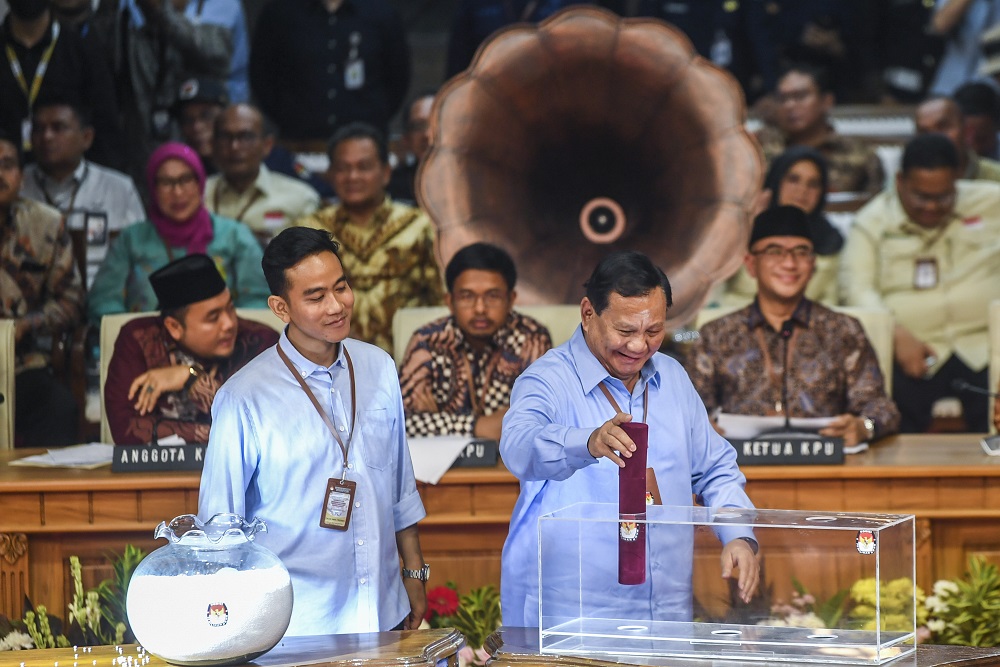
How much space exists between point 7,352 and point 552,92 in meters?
2.03

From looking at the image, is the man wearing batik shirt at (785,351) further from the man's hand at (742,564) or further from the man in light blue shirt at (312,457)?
the man's hand at (742,564)

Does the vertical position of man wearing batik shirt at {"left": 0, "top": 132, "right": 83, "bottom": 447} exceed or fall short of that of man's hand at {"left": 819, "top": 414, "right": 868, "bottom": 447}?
it exceeds it

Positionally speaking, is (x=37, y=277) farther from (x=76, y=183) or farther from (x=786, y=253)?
(x=786, y=253)

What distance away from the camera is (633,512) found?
2.05 metres

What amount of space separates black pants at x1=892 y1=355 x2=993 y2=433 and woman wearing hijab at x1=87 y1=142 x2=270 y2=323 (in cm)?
236

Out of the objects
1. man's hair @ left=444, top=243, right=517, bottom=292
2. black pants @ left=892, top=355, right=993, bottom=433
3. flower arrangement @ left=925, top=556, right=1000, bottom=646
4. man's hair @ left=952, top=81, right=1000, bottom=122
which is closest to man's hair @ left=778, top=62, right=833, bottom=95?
man's hair @ left=952, top=81, right=1000, bottom=122

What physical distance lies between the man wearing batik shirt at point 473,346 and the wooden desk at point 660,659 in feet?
6.13

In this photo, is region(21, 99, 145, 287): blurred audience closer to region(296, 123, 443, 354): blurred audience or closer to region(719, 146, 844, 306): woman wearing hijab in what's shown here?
region(296, 123, 443, 354): blurred audience

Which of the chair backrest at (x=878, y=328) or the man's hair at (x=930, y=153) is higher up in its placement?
the man's hair at (x=930, y=153)

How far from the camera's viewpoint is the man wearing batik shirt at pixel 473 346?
12.9ft

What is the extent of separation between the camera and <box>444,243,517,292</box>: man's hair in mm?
4023

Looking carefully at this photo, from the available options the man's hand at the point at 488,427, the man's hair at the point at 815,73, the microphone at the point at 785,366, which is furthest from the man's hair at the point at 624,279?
the man's hair at the point at 815,73

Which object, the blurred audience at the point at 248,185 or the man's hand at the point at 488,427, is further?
the blurred audience at the point at 248,185

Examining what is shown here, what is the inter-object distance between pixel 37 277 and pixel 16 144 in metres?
0.74
